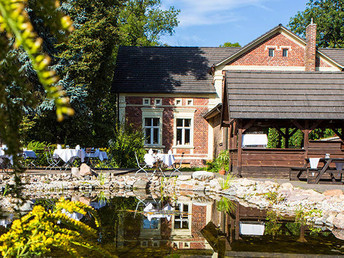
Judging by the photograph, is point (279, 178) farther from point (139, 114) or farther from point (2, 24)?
point (2, 24)

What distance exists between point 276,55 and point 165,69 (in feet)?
21.2

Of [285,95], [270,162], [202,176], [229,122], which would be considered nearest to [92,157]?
[229,122]

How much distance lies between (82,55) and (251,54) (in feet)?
30.1

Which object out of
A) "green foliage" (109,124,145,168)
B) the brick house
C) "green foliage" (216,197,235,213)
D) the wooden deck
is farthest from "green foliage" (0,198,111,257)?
the brick house

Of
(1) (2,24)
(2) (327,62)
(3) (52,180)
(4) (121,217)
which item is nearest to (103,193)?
(3) (52,180)

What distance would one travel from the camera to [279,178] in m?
13.5

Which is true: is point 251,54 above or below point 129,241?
above

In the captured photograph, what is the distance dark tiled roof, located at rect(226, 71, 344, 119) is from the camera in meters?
13.6

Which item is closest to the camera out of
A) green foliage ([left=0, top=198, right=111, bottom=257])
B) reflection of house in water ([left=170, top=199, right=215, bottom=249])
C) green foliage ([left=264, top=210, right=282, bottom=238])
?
green foliage ([left=0, top=198, right=111, bottom=257])

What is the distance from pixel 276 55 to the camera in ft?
69.9

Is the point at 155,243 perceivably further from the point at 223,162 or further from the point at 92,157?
the point at 92,157

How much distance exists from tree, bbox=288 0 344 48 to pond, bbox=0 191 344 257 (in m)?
31.9

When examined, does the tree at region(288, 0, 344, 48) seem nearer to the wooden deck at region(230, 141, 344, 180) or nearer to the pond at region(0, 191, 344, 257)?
the wooden deck at region(230, 141, 344, 180)

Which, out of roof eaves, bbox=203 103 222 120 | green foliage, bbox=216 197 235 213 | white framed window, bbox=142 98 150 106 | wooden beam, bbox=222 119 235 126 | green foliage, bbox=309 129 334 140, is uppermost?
white framed window, bbox=142 98 150 106
